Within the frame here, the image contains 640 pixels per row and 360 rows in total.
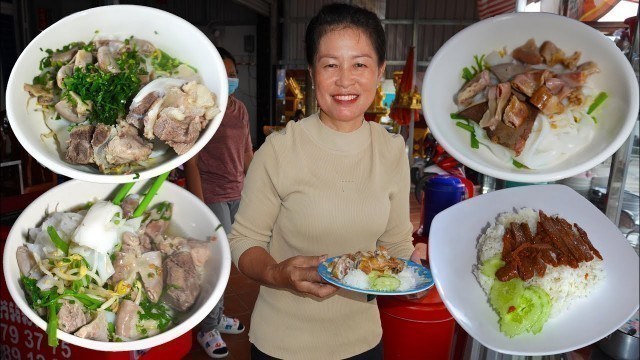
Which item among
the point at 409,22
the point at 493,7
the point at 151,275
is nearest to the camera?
the point at 151,275

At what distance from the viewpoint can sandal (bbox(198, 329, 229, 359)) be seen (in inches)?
119

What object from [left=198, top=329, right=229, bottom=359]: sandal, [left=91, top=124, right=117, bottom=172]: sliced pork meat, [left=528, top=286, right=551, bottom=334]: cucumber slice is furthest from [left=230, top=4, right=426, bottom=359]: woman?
[left=198, top=329, right=229, bottom=359]: sandal

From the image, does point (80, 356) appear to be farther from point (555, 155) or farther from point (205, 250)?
point (555, 155)

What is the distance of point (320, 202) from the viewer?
4.58ft

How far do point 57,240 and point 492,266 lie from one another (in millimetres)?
1001

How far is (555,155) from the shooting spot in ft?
2.95

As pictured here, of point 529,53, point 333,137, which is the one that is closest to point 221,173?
point 333,137

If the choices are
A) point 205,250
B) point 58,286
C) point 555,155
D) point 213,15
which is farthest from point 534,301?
point 213,15

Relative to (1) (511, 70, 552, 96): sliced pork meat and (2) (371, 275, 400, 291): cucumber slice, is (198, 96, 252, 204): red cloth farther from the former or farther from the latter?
(1) (511, 70, 552, 96): sliced pork meat

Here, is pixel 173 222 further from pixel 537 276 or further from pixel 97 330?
pixel 537 276

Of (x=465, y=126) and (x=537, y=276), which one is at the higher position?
(x=465, y=126)

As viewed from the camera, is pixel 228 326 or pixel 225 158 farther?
pixel 228 326

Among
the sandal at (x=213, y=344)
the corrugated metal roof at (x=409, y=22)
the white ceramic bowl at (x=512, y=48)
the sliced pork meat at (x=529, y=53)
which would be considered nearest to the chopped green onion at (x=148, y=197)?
the white ceramic bowl at (x=512, y=48)

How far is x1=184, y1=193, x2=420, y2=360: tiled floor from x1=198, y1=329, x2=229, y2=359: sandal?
0.05 m
